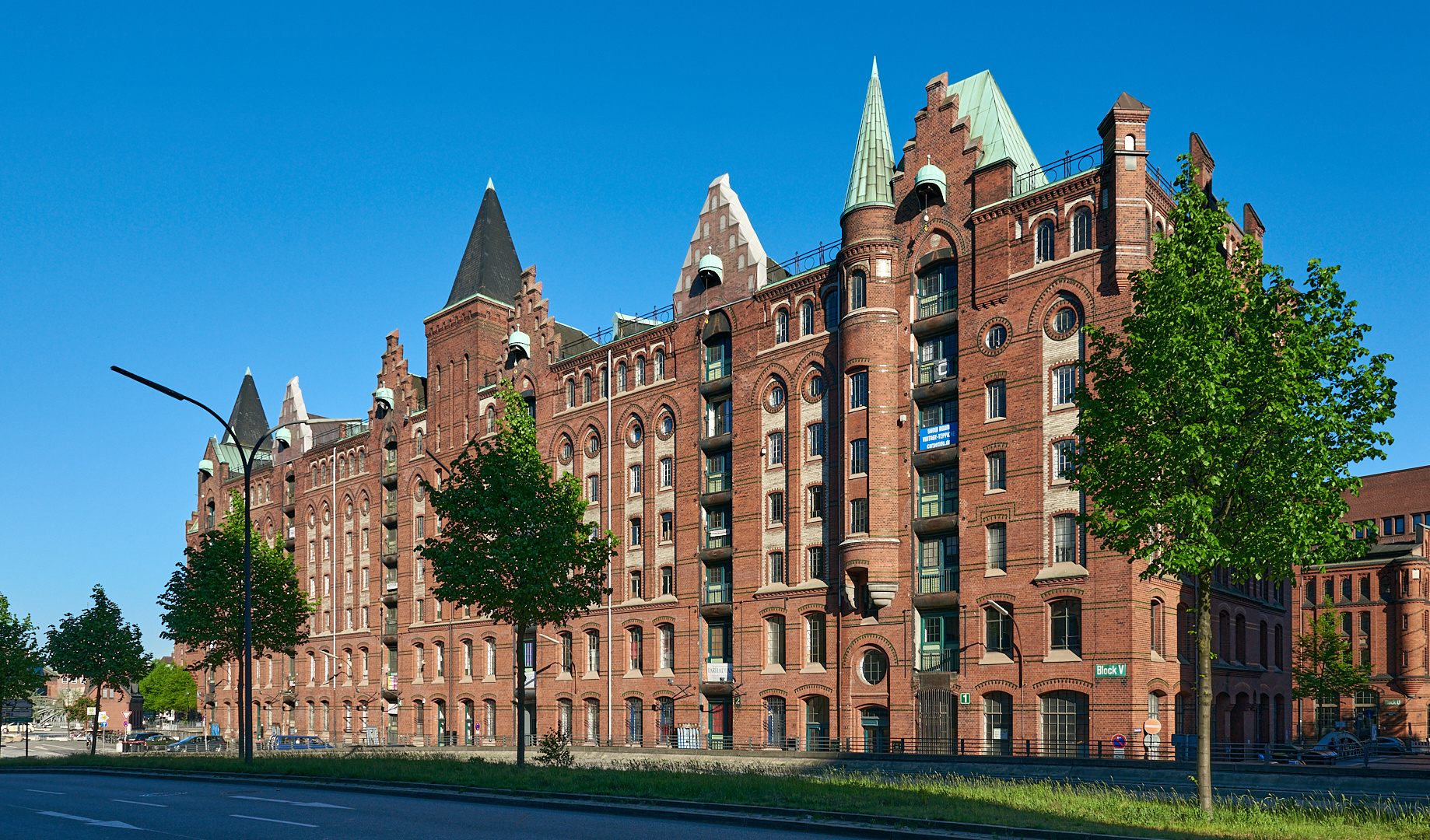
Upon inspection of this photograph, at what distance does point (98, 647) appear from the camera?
56.1 m

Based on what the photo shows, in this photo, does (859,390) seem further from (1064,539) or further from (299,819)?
(299,819)

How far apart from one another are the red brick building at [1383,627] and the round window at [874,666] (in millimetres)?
44590

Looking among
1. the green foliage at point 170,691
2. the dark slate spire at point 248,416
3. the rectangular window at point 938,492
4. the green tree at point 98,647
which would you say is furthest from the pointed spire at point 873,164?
the green foliage at point 170,691

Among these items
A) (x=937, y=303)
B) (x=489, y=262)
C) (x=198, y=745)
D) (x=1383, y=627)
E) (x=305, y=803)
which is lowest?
(x=198, y=745)

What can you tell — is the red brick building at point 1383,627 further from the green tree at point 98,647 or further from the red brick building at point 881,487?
the green tree at point 98,647

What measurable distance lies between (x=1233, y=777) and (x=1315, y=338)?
539 inches

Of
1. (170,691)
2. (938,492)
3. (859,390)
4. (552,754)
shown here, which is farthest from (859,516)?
(170,691)

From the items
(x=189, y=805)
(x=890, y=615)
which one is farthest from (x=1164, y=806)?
(x=890, y=615)

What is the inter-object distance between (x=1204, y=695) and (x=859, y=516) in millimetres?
23637

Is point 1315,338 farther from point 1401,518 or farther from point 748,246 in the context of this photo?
point 1401,518

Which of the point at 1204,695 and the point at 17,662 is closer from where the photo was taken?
the point at 1204,695

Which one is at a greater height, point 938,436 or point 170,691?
point 938,436

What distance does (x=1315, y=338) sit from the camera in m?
21.3

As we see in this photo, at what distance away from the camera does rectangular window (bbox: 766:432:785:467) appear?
49.1 meters
